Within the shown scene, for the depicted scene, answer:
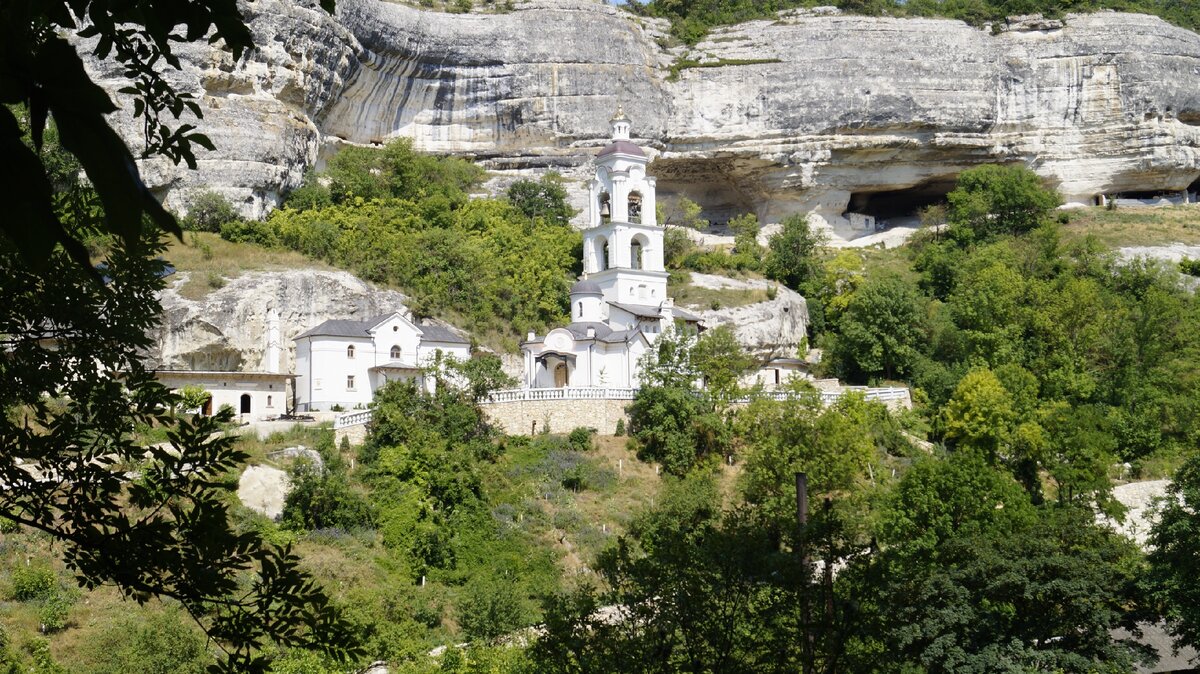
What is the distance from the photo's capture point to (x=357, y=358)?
30.4 m

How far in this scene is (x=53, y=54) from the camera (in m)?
1.69

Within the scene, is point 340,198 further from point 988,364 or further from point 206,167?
point 988,364

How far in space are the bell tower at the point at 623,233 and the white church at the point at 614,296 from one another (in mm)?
29

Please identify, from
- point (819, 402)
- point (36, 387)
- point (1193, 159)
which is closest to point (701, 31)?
point (1193, 159)

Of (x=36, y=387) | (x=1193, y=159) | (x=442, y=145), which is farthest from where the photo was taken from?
(x=1193, y=159)

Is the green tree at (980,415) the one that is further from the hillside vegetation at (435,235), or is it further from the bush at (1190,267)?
the bush at (1190,267)

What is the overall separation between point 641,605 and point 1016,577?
9.52 meters

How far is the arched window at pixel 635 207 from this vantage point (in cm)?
3821

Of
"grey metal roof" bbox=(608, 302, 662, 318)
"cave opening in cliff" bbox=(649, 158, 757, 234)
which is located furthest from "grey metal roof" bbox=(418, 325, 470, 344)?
"cave opening in cliff" bbox=(649, 158, 757, 234)

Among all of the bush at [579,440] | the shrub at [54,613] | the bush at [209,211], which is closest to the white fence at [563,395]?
the bush at [579,440]

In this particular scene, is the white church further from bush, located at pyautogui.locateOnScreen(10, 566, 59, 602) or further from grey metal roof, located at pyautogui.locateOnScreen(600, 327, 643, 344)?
bush, located at pyautogui.locateOnScreen(10, 566, 59, 602)

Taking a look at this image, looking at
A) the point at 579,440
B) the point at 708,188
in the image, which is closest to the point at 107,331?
the point at 579,440

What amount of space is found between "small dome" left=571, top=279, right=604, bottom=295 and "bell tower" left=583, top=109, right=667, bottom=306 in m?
1.07

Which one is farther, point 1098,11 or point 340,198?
point 1098,11
